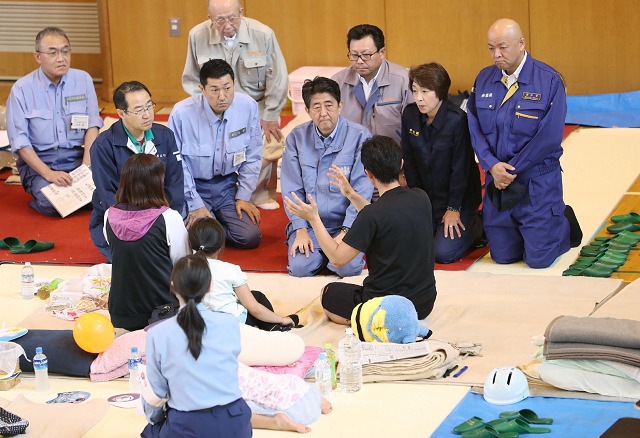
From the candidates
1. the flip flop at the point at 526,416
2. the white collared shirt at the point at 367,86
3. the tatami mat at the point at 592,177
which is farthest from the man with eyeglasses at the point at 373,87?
the flip flop at the point at 526,416

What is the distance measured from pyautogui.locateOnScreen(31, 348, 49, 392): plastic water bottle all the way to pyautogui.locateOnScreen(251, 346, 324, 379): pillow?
88 cm

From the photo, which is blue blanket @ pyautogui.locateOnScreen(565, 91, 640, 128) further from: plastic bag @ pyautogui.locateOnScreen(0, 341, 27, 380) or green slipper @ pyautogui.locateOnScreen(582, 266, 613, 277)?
plastic bag @ pyautogui.locateOnScreen(0, 341, 27, 380)

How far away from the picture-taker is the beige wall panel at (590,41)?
27.0ft

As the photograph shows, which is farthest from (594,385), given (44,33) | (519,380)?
(44,33)

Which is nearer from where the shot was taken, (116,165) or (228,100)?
(116,165)

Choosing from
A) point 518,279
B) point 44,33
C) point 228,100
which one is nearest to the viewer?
point 518,279

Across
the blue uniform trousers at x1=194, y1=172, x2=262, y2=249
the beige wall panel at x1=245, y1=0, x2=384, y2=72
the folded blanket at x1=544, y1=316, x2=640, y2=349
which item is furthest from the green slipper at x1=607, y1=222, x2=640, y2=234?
the beige wall panel at x1=245, y1=0, x2=384, y2=72

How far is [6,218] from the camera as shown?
6168 millimetres

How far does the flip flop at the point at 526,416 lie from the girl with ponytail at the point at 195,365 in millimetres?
978

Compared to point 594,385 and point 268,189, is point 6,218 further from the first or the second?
point 594,385

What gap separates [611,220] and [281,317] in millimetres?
2538

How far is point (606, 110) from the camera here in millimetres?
7812

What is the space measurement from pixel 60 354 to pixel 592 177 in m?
4.17

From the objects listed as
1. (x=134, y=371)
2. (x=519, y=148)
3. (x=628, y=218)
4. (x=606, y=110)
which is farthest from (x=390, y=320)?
(x=606, y=110)
